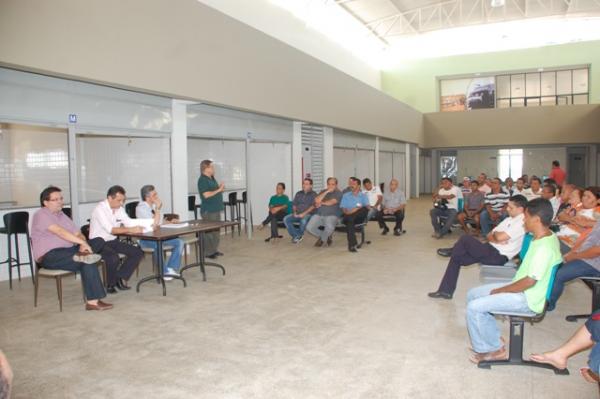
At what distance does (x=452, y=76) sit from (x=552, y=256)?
750 inches

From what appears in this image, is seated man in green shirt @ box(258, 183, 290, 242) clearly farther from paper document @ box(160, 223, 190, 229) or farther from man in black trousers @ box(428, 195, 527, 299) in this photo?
man in black trousers @ box(428, 195, 527, 299)

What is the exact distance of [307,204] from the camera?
8680mm

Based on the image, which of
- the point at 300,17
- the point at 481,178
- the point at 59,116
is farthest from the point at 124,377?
the point at 300,17

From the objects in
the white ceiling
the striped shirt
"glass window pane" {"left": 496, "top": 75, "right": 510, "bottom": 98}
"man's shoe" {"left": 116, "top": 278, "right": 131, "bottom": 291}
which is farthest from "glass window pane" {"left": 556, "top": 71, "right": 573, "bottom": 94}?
"man's shoe" {"left": 116, "top": 278, "right": 131, "bottom": 291}

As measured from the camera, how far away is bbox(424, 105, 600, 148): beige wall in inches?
720

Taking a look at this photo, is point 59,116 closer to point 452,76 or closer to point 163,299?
point 163,299

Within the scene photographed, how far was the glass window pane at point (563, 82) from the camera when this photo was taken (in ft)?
65.4

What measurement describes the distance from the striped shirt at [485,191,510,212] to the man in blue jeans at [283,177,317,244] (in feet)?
11.1

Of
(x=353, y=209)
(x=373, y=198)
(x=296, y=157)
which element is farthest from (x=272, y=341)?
(x=296, y=157)

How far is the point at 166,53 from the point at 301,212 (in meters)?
3.70

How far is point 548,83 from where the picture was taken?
20.3 metres

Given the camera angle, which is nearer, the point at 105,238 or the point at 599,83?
the point at 105,238

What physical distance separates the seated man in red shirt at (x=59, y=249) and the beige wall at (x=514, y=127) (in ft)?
60.0

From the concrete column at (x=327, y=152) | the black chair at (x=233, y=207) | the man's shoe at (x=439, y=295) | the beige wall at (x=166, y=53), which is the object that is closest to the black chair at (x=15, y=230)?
the beige wall at (x=166, y=53)
